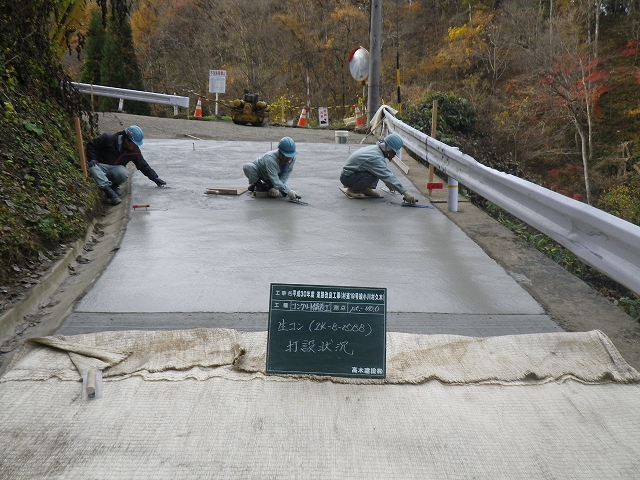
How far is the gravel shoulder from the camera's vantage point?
13.1 ft

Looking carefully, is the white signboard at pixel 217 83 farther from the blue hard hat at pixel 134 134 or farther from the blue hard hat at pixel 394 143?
the blue hard hat at pixel 394 143

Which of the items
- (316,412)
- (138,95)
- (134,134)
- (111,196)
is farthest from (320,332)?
(138,95)

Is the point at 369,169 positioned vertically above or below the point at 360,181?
above

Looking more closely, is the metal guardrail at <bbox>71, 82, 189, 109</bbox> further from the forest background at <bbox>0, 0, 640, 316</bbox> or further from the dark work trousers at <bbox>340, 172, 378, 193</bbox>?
the dark work trousers at <bbox>340, 172, 378, 193</bbox>

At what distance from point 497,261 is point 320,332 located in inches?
119

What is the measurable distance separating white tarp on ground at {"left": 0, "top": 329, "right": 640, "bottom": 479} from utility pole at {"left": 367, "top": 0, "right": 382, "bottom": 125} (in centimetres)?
1504

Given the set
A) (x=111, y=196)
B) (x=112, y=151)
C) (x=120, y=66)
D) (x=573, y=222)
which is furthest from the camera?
(x=120, y=66)

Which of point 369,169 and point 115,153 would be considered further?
point 115,153

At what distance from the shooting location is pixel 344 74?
36250 millimetres

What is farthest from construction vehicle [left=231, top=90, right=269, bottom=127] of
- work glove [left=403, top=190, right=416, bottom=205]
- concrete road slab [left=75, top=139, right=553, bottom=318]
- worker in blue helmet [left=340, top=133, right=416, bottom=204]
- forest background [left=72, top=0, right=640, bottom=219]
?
work glove [left=403, top=190, right=416, bottom=205]

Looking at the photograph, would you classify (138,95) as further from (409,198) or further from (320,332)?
(320,332)

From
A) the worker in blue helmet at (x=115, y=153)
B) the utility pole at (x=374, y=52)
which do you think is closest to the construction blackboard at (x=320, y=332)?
the worker in blue helmet at (x=115, y=153)

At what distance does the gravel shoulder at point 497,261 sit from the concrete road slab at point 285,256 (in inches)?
6.0

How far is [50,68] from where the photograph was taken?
840 cm
